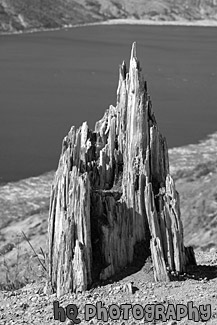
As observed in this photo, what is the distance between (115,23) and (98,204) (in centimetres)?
9106

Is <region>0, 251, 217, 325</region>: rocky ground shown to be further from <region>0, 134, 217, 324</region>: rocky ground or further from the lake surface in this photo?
the lake surface

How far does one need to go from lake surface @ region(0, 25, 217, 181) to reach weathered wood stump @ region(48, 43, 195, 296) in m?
15.9

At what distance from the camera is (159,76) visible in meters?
46.2

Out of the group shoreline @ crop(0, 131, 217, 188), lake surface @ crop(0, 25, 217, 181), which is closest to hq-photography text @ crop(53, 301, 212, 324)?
shoreline @ crop(0, 131, 217, 188)

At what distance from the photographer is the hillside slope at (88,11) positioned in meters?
81.1

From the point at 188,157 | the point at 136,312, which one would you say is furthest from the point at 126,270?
the point at 188,157

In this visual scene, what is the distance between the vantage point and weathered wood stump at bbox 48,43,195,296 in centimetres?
823

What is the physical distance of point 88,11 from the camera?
99.2 metres

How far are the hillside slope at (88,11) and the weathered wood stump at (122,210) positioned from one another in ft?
229

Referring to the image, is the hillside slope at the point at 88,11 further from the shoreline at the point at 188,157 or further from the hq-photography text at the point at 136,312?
the hq-photography text at the point at 136,312

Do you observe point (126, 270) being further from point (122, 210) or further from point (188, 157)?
point (188, 157)

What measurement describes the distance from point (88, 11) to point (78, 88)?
200ft

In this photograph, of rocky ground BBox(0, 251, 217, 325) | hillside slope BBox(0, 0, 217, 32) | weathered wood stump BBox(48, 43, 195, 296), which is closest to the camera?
rocky ground BBox(0, 251, 217, 325)

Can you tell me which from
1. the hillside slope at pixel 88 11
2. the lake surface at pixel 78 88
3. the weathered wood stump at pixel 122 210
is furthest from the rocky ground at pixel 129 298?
the hillside slope at pixel 88 11
